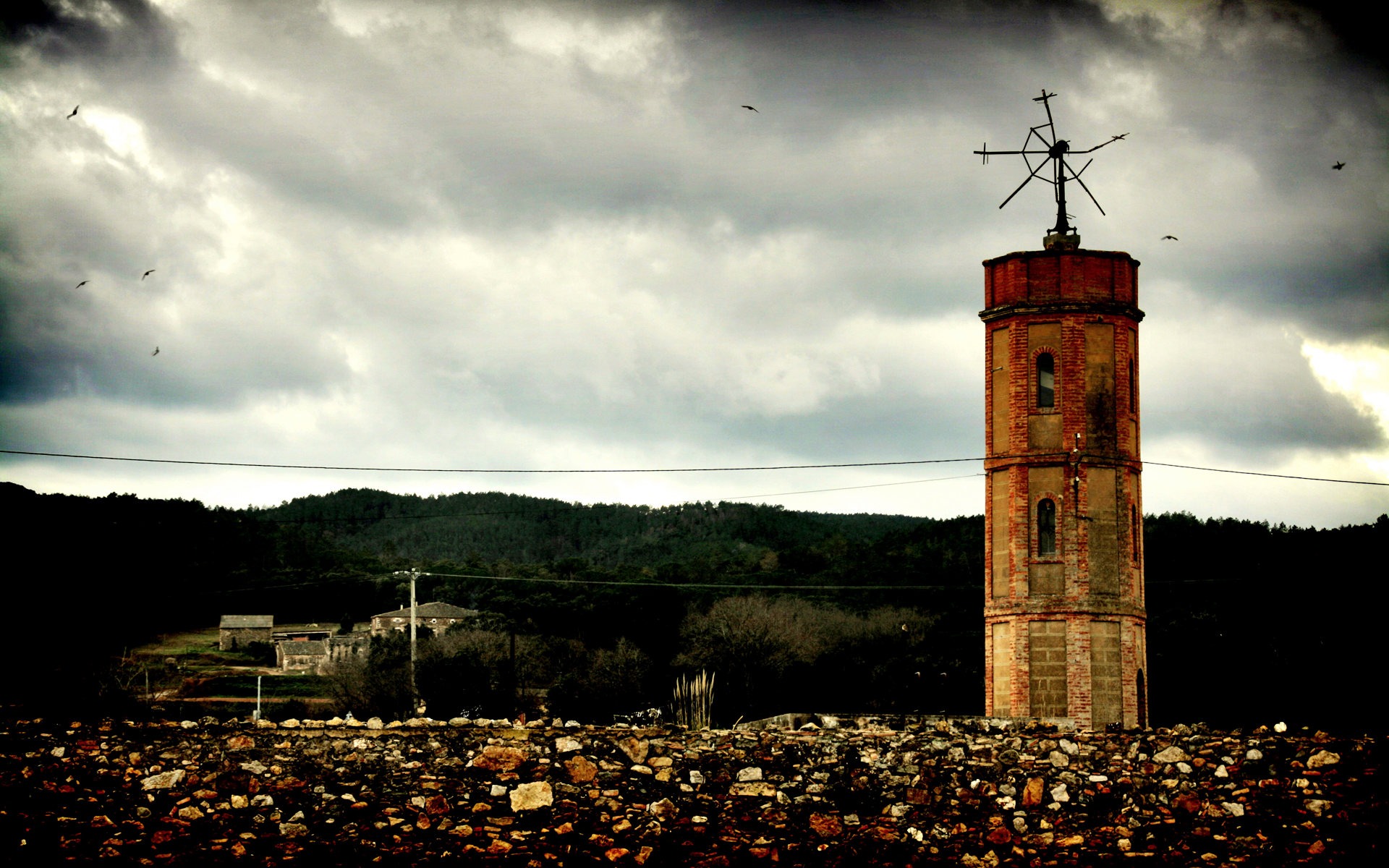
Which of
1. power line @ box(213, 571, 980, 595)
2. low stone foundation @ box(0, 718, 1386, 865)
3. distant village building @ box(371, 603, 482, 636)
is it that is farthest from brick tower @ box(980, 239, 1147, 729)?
distant village building @ box(371, 603, 482, 636)

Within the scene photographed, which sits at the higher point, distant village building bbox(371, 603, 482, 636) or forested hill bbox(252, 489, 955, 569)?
forested hill bbox(252, 489, 955, 569)

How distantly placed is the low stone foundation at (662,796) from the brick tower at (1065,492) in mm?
8520

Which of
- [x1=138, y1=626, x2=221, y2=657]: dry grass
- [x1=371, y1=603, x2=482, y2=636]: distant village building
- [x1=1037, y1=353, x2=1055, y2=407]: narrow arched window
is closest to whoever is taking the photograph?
[x1=1037, y1=353, x2=1055, y2=407]: narrow arched window

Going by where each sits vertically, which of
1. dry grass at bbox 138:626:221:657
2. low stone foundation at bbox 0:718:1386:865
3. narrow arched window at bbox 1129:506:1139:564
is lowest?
dry grass at bbox 138:626:221:657

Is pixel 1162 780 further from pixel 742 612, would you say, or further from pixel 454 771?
pixel 742 612

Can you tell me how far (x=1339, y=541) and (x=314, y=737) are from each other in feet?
131

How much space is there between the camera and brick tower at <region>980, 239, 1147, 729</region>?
2688 cm

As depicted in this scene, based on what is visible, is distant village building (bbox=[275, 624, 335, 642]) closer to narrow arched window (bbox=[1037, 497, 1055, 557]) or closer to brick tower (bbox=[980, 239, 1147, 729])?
brick tower (bbox=[980, 239, 1147, 729])

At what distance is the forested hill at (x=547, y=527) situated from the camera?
3880 inches

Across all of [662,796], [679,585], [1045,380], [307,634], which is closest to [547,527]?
[307,634]

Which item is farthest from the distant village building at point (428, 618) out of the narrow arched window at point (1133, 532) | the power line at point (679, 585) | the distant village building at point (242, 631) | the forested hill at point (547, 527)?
the narrow arched window at point (1133, 532)

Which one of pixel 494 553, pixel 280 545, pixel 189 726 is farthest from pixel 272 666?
pixel 189 726

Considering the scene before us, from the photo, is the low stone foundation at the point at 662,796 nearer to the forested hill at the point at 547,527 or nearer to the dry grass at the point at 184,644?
the dry grass at the point at 184,644

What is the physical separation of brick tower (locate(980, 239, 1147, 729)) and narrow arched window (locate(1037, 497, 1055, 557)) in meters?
0.02
